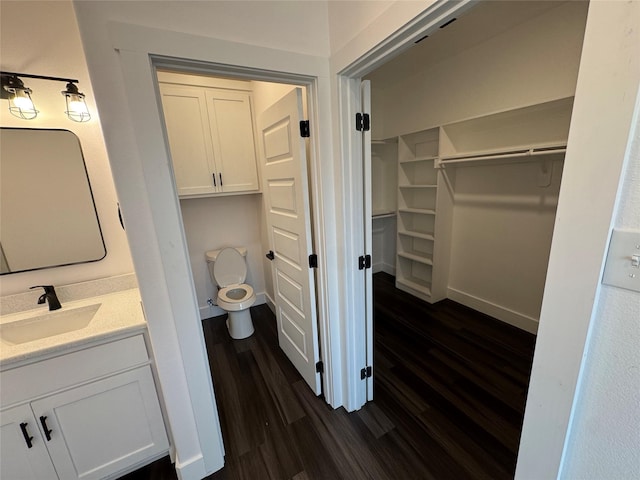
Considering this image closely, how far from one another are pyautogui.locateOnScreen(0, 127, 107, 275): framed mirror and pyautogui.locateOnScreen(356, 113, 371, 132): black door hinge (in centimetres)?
162

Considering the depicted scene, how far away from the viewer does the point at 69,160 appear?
1537mm

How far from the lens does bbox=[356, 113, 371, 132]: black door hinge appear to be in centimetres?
139

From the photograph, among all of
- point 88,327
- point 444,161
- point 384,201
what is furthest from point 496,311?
point 88,327

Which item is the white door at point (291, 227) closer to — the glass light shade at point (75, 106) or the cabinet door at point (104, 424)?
the cabinet door at point (104, 424)

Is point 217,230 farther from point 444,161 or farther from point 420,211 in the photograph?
point 444,161

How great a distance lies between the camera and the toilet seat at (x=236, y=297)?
2.43 meters

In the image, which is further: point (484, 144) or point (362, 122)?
point (484, 144)

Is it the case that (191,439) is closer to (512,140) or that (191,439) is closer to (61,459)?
(61,459)

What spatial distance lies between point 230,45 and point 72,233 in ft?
4.72

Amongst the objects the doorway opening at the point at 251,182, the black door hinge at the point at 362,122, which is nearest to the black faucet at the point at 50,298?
the doorway opening at the point at 251,182

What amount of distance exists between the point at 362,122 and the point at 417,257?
228 centimetres

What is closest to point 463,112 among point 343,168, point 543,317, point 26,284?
point 343,168

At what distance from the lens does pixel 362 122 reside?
1.41 metres

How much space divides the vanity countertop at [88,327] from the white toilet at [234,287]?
92 cm
